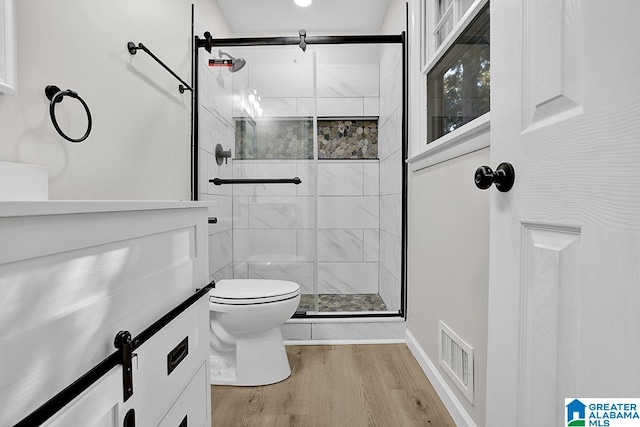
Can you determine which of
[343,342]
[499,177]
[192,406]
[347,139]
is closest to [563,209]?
[499,177]

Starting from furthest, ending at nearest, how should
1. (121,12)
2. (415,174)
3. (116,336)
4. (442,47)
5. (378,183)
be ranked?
1. (378,183)
2. (415,174)
3. (442,47)
4. (121,12)
5. (116,336)

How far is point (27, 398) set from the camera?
45cm

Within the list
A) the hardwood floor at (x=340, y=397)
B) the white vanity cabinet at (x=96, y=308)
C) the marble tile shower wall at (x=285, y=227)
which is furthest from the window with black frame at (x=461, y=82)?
the hardwood floor at (x=340, y=397)

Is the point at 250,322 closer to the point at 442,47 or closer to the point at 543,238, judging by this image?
the point at 543,238

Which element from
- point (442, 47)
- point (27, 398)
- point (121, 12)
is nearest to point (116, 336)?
point (27, 398)

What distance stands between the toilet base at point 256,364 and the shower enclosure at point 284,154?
547 millimetres

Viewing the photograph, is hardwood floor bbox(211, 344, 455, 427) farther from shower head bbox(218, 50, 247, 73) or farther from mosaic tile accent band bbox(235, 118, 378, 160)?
shower head bbox(218, 50, 247, 73)

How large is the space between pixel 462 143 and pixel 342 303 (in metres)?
1.49

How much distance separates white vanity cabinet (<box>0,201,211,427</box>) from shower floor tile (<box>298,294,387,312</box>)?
1.44 meters

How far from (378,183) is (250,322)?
4.79 ft

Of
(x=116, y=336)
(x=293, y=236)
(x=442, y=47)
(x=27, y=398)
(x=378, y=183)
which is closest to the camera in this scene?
(x=27, y=398)

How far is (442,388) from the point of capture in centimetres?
158

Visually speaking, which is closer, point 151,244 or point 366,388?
point 151,244

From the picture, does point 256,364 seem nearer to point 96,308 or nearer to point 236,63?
point 96,308
